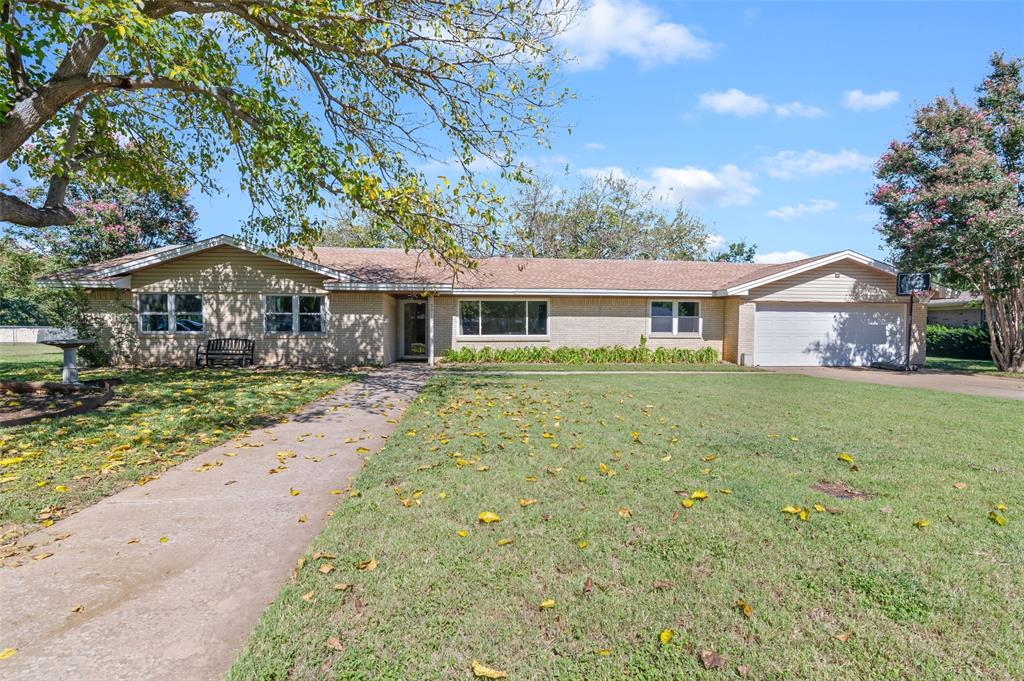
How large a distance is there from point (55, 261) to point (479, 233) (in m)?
20.8

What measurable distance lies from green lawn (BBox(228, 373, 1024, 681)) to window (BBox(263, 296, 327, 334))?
11.7m

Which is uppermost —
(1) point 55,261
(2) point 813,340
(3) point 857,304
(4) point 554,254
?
(4) point 554,254

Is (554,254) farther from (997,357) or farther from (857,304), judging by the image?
(997,357)

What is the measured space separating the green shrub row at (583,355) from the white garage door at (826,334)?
2.17 metres

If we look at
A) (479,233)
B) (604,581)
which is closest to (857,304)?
(479,233)

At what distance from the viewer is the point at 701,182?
1452 inches

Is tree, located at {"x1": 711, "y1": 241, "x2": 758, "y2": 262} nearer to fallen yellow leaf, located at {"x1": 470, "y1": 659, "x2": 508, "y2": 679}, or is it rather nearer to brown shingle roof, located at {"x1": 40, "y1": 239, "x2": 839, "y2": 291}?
brown shingle roof, located at {"x1": 40, "y1": 239, "x2": 839, "y2": 291}

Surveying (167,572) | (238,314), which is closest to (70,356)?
(238,314)

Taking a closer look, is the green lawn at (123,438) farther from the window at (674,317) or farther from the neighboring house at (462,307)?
the window at (674,317)

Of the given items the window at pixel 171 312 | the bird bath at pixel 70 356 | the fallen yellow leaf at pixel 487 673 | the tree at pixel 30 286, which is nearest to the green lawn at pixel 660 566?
the fallen yellow leaf at pixel 487 673

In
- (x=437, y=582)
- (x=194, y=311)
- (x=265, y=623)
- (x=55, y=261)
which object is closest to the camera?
(x=265, y=623)

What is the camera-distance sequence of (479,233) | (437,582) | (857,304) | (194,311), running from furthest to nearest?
(857,304), (194,311), (479,233), (437,582)

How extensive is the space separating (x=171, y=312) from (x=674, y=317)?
17739 mm

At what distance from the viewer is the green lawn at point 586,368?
15617 mm
